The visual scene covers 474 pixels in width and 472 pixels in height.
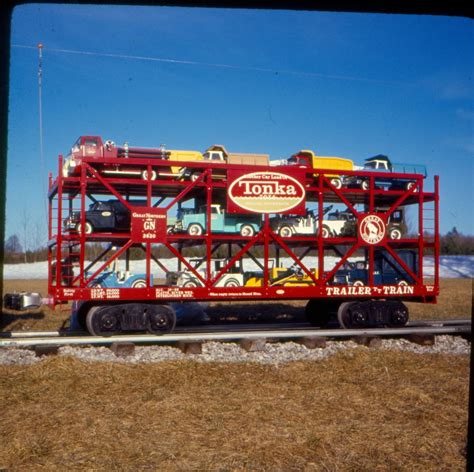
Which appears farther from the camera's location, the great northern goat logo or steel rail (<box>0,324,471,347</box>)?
the great northern goat logo

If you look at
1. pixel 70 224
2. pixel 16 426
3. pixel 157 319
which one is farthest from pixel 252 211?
pixel 16 426

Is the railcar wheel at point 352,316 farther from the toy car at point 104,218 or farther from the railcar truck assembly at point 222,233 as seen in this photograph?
the toy car at point 104,218

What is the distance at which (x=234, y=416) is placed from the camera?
247 inches

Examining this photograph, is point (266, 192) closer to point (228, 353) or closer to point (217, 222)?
point (217, 222)

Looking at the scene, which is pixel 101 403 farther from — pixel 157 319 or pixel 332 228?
pixel 332 228

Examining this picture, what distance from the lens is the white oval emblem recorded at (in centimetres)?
1363

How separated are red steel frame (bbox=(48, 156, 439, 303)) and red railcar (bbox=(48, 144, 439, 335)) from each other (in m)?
0.02

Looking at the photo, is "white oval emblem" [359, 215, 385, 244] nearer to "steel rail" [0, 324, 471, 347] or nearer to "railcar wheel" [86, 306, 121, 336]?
"steel rail" [0, 324, 471, 347]

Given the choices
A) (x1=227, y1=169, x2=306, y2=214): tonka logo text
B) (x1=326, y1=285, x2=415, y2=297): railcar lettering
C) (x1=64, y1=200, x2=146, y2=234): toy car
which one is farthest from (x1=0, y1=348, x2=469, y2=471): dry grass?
A: (x1=227, y1=169, x2=306, y2=214): tonka logo text

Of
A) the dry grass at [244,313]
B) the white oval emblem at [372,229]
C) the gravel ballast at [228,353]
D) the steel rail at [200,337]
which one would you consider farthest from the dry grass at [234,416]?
the dry grass at [244,313]

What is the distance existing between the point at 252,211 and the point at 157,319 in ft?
10.8

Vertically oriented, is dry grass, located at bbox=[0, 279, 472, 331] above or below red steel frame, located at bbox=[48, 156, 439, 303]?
below

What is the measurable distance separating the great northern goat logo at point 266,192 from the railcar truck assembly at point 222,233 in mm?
24

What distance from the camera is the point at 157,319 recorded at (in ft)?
40.1
